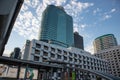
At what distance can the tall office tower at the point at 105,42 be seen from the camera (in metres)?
149

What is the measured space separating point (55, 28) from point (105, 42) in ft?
229

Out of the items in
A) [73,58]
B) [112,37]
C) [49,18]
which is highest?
[49,18]

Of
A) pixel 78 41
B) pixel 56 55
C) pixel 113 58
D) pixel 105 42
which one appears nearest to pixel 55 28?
pixel 78 41

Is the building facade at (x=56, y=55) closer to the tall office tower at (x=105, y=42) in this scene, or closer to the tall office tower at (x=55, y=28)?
the tall office tower at (x=55, y=28)

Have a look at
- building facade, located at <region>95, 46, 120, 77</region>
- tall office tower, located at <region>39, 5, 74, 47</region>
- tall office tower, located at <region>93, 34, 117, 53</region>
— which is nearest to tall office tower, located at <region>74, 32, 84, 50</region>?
tall office tower, located at <region>93, 34, 117, 53</region>

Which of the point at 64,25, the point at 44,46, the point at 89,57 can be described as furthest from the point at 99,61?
the point at 64,25

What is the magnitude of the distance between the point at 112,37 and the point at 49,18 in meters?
82.9

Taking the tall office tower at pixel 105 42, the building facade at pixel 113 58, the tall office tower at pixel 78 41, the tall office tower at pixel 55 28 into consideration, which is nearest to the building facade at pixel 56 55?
the building facade at pixel 113 58

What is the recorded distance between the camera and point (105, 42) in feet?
496

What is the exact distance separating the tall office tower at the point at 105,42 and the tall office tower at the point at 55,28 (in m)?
44.8

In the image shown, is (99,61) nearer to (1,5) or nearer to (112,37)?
(1,5)

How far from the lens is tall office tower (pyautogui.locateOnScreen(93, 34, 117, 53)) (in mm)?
148712

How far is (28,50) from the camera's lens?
135ft

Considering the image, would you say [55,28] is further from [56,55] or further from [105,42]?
[56,55]
